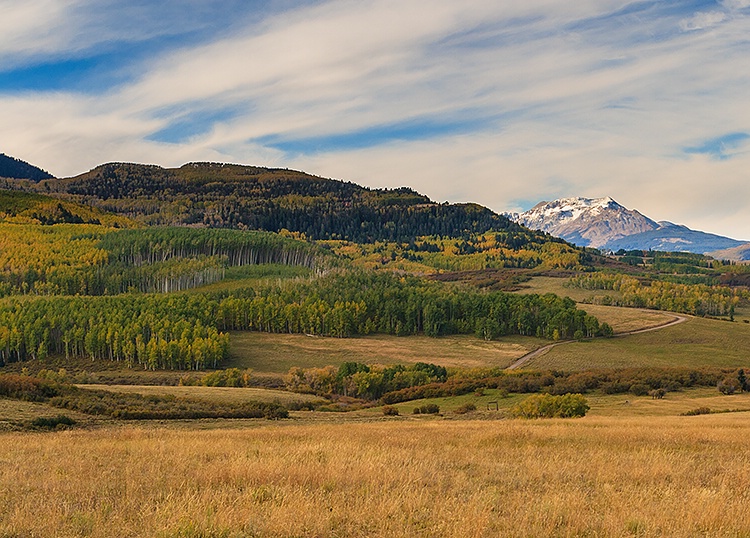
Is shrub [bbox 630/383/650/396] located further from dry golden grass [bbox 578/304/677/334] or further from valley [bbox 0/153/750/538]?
dry golden grass [bbox 578/304/677/334]

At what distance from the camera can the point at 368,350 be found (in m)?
147

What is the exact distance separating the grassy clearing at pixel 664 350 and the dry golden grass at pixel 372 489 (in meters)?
109

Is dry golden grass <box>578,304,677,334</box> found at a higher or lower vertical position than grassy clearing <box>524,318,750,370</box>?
higher

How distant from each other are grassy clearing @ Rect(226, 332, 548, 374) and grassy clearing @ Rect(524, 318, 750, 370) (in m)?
9.35

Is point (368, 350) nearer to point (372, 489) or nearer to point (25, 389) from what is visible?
point (25, 389)

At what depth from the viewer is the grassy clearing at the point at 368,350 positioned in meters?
134

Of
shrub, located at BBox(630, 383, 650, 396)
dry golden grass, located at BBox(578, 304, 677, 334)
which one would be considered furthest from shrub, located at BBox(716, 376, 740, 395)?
dry golden grass, located at BBox(578, 304, 677, 334)

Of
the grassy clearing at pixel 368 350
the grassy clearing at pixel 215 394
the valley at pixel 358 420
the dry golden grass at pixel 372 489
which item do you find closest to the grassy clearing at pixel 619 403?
the valley at pixel 358 420

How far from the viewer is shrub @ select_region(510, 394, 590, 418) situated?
54.3 meters

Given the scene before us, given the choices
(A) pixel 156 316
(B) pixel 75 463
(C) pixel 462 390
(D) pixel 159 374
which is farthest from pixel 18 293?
(B) pixel 75 463

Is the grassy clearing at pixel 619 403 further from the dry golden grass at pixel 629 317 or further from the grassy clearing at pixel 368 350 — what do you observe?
the dry golden grass at pixel 629 317

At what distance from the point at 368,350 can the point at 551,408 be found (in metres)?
93.7

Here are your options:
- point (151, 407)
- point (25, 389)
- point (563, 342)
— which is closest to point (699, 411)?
point (151, 407)

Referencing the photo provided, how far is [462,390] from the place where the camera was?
296 feet
